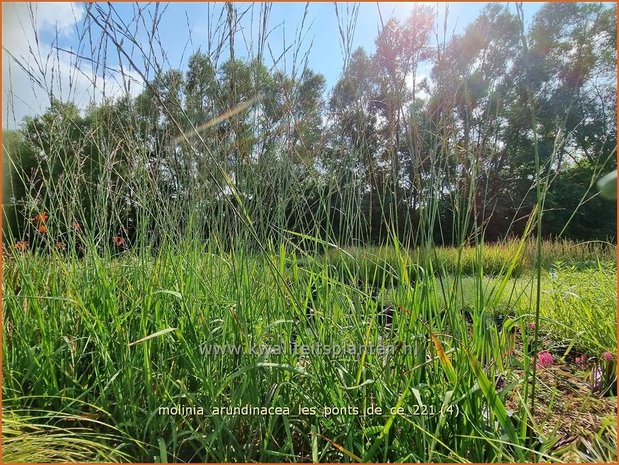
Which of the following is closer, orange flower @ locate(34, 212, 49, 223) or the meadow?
the meadow

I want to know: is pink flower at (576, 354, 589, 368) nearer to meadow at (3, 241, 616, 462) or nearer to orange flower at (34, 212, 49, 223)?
meadow at (3, 241, 616, 462)

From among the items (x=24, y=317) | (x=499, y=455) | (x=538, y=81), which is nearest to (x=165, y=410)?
(x=24, y=317)

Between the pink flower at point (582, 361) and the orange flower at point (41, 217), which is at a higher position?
the orange flower at point (41, 217)

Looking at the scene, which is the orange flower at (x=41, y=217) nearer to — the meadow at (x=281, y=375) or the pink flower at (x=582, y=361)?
the meadow at (x=281, y=375)

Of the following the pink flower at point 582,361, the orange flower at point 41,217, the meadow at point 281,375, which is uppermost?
the orange flower at point 41,217

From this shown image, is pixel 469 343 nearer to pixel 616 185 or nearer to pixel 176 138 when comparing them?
pixel 616 185

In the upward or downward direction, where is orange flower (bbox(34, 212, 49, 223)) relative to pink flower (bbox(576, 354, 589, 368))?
upward

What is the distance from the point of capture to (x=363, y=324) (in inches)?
43.6

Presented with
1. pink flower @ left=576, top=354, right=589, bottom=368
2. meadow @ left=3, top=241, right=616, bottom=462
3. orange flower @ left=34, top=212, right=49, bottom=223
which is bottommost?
pink flower @ left=576, top=354, right=589, bottom=368

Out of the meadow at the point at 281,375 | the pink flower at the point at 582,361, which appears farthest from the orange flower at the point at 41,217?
the pink flower at the point at 582,361

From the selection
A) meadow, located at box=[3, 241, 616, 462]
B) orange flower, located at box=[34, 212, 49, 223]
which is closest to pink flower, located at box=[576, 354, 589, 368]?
meadow, located at box=[3, 241, 616, 462]

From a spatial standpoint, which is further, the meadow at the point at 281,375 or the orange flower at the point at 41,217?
the orange flower at the point at 41,217

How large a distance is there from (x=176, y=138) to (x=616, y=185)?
5.45ft

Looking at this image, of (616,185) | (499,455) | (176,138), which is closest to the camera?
(616,185)
